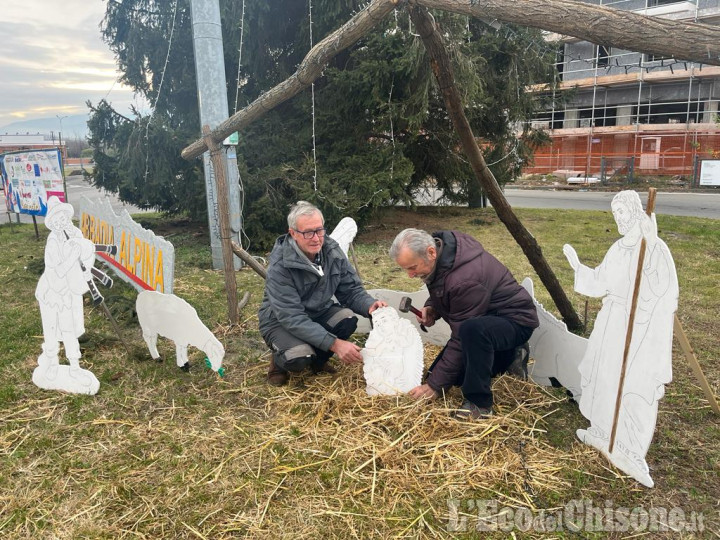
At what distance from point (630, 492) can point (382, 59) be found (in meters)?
7.60

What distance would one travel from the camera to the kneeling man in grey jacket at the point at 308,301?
138 inches

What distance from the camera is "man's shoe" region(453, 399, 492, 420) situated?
10.4 ft

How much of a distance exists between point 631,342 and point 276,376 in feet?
7.38

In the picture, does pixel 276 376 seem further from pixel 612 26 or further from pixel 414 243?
pixel 612 26

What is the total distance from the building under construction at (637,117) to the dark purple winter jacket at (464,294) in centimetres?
2096

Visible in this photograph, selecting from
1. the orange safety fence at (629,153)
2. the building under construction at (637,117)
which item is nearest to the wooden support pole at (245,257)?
the orange safety fence at (629,153)

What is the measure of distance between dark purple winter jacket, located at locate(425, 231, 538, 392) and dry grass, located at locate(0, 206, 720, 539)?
0.27 metres

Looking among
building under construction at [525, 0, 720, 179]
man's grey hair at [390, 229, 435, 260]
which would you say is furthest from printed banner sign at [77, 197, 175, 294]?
building under construction at [525, 0, 720, 179]

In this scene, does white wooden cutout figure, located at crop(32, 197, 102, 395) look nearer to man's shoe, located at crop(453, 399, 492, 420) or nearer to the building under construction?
man's shoe, located at crop(453, 399, 492, 420)

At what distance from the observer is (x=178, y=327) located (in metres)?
3.79

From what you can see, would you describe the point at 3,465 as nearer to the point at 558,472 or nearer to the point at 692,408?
the point at 558,472

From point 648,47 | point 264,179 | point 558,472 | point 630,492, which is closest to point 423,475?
point 558,472

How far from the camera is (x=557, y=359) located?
135 inches

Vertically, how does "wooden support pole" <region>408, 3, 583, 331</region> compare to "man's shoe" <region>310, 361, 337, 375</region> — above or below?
above
